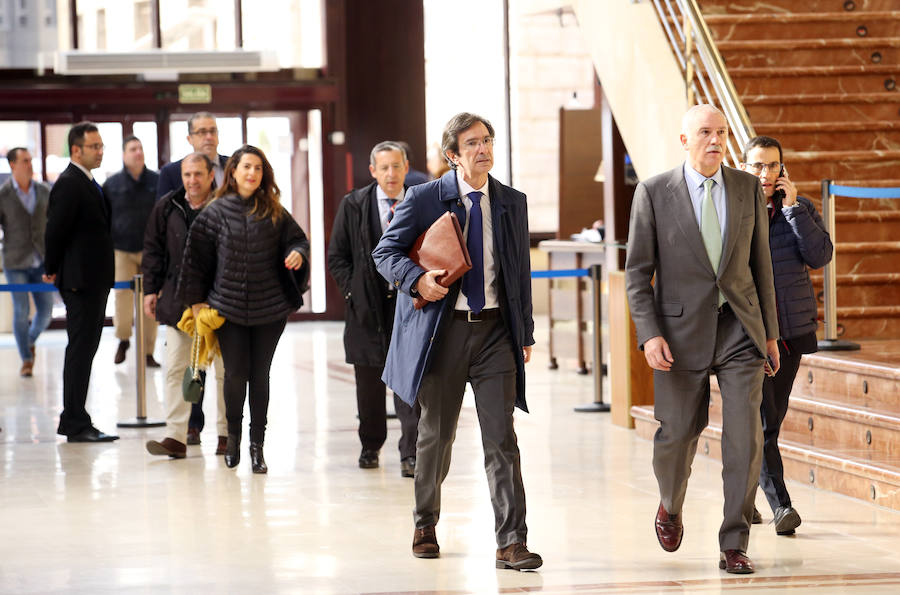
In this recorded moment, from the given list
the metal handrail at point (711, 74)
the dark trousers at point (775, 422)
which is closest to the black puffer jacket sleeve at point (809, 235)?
the dark trousers at point (775, 422)

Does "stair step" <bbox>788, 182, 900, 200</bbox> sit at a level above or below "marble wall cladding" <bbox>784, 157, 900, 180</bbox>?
below

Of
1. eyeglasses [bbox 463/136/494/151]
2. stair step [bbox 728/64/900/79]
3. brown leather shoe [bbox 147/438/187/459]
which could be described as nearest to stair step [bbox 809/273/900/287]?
stair step [bbox 728/64/900/79]

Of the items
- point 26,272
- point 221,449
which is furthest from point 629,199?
point 26,272

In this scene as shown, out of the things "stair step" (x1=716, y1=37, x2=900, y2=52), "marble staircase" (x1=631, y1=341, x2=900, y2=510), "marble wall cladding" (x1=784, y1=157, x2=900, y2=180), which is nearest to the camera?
"marble staircase" (x1=631, y1=341, x2=900, y2=510)

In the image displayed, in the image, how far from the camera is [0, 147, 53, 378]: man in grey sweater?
12055 millimetres

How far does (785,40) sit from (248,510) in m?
5.73

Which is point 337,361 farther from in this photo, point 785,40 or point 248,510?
point 248,510

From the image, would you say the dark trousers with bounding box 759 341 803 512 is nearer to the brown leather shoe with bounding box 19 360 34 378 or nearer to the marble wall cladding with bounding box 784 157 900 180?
the marble wall cladding with bounding box 784 157 900 180

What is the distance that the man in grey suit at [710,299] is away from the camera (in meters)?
4.78

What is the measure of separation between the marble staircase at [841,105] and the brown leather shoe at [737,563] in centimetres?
355

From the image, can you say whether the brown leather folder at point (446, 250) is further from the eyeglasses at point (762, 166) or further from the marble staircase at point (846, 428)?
the marble staircase at point (846, 428)

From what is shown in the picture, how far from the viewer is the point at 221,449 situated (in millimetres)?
7652

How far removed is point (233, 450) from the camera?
719 cm

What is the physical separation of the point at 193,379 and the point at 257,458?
1.67 feet
